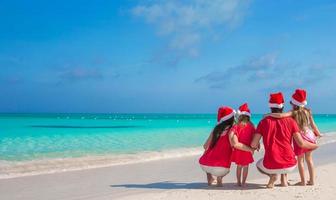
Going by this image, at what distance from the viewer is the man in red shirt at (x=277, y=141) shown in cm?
657

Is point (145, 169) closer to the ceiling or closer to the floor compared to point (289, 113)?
closer to the floor

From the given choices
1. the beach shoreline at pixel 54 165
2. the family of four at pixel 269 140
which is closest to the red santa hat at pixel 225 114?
the family of four at pixel 269 140

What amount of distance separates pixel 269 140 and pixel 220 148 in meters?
0.77

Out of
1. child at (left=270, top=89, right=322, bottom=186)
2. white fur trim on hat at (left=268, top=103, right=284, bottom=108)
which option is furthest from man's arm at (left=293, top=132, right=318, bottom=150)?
white fur trim on hat at (left=268, top=103, right=284, bottom=108)

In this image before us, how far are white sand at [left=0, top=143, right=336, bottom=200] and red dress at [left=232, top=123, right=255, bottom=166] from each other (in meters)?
0.44

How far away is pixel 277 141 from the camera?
21.8 feet

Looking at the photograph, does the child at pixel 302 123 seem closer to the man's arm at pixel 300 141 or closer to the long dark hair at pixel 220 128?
the man's arm at pixel 300 141

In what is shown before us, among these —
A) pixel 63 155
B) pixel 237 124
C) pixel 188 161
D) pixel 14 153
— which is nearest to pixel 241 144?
pixel 237 124

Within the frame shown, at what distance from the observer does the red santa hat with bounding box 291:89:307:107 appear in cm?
695

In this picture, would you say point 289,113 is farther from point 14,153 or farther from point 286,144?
point 14,153

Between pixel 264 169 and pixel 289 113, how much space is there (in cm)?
98

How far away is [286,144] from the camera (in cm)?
665

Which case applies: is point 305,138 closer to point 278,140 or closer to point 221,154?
point 278,140

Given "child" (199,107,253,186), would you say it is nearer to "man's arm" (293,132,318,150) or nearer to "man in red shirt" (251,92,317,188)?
"man in red shirt" (251,92,317,188)
